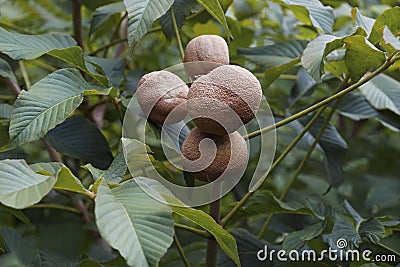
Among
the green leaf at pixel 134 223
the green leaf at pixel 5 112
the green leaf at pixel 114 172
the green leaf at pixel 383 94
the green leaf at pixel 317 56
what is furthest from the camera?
the green leaf at pixel 383 94

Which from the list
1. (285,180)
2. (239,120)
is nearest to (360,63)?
(239,120)

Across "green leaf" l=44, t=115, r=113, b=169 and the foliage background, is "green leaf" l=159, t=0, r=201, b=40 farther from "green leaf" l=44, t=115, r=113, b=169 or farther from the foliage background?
"green leaf" l=44, t=115, r=113, b=169

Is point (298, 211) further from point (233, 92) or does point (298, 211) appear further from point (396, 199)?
point (396, 199)

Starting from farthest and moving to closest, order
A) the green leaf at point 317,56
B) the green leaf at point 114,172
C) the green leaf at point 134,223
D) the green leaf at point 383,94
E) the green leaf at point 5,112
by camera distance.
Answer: the green leaf at point 383,94, the green leaf at point 5,112, the green leaf at point 317,56, the green leaf at point 114,172, the green leaf at point 134,223

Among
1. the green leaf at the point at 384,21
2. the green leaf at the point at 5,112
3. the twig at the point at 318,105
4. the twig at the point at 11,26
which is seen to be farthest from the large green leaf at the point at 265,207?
the twig at the point at 11,26

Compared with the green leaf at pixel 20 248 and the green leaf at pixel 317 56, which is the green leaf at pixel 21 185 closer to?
the green leaf at pixel 20 248

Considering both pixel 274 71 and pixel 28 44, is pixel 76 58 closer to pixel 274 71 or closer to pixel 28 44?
pixel 28 44

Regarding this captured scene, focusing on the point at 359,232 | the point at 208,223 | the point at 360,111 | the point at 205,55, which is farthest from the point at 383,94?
the point at 208,223
